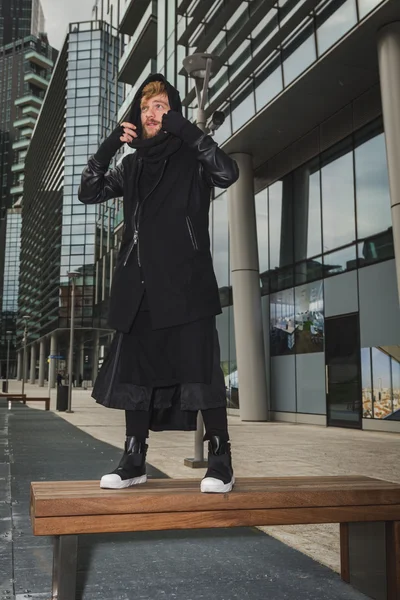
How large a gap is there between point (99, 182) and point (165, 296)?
86cm

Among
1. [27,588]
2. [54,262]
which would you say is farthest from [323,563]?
[54,262]

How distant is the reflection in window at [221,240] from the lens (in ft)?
80.5

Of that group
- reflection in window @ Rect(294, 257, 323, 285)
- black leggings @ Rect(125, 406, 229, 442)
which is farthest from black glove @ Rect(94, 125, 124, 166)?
reflection in window @ Rect(294, 257, 323, 285)

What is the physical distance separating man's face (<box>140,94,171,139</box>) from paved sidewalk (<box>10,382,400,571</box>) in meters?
2.72

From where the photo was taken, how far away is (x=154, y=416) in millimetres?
3146

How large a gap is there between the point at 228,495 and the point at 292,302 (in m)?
17.7

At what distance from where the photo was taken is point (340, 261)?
17875mm

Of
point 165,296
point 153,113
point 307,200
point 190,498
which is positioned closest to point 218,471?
point 190,498

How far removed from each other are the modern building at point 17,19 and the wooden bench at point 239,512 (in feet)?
677

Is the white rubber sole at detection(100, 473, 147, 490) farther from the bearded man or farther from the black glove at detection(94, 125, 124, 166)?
the black glove at detection(94, 125, 124, 166)

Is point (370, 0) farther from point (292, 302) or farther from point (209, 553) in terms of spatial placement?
point (209, 553)

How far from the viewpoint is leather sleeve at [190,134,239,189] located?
3.06m

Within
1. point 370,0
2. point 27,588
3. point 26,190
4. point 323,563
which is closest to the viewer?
point 27,588

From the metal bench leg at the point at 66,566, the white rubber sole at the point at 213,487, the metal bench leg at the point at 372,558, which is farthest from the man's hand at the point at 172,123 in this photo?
the metal bench leg at the point at 372,558
